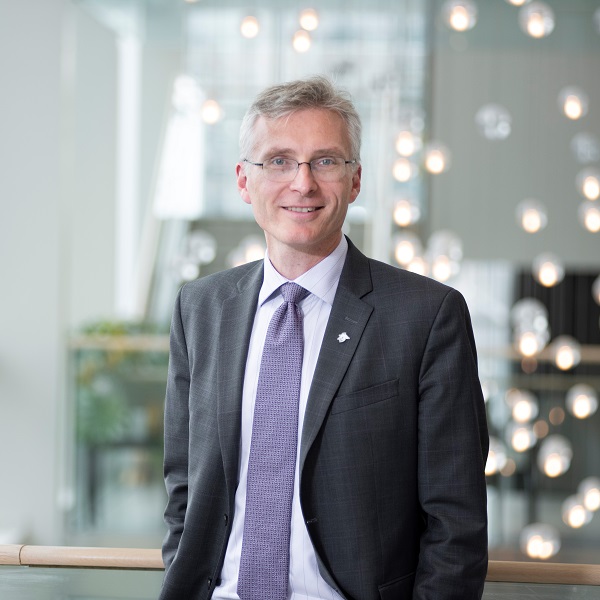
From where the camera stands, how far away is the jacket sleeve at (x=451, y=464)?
1614 millimetres

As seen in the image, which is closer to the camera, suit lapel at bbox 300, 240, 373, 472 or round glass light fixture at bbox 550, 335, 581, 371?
suit lapel at bbox 300, 240, 373, 472

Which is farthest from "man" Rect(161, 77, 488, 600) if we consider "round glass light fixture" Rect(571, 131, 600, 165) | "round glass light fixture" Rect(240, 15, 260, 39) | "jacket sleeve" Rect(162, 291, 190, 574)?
"round glass light fixture" Rect(571, 131, 600, 165)

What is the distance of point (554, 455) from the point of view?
19.0 feet

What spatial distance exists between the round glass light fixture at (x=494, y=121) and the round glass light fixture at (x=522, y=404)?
5.08 feet

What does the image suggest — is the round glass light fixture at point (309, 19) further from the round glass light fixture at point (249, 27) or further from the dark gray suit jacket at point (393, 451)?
the dark gray suit jacket at point (393, 451)

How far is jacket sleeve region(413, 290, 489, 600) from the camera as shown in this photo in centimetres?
161

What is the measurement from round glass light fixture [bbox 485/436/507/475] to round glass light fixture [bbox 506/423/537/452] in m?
0.07

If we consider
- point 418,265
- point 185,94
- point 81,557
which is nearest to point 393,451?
point 81,557

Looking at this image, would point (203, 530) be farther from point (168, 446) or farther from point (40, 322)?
point (40, 322)

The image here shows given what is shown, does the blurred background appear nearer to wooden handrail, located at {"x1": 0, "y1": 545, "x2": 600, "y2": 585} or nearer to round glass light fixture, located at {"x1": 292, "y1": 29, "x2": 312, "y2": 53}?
round glass light fixture, located at {"x1": 292, "y1": 29, "x2": 312, "y2": 53}

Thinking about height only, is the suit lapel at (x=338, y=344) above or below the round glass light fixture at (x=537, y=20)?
below

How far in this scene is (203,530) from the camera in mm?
1742

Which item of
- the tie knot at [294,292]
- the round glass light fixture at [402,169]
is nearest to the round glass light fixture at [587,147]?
the round glass light fixture at [402,169]

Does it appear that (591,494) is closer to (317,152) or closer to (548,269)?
(548,269)
